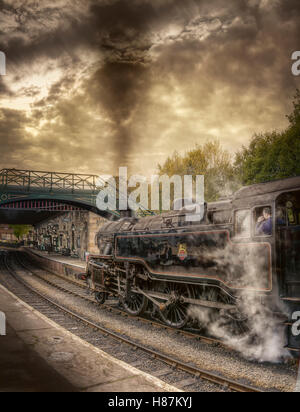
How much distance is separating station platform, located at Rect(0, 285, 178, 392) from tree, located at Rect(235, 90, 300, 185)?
13.4 meters

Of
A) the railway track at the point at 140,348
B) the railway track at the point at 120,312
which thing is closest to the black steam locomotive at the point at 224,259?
the railway track at the point at 120,312

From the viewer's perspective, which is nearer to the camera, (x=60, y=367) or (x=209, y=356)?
(x=60, y=367)

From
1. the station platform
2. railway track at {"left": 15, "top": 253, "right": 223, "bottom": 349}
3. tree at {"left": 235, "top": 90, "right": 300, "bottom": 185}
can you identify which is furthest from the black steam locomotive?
tree at {"left": 235, "top": 90, "right": 300, "bottom": 185}

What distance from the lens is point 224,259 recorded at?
22.6 ft

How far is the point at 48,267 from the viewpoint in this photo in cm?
2728

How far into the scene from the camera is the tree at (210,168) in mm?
23250

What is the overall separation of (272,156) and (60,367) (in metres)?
18.7

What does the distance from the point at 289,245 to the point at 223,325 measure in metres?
3.28

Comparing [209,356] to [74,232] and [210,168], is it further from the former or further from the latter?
[74,232]

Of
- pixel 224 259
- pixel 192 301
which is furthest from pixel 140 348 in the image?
pixel 224 259

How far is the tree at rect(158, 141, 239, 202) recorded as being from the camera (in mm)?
23250

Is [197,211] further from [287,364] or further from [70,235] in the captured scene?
[70,235]

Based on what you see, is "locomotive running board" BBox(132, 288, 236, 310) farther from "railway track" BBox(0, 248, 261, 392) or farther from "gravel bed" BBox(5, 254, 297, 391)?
"railway track" BBox(0, 248, 261, 392)

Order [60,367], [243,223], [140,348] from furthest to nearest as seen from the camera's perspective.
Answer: [140,348] → [243,223] → [60,367]
